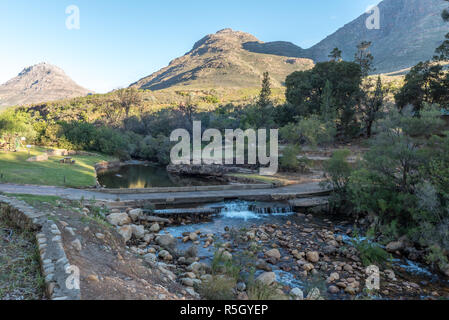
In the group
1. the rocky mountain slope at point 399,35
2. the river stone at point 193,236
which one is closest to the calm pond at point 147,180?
the river stone at point 193,236

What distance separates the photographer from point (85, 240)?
632 centimetres

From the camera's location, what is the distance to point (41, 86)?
131 metres

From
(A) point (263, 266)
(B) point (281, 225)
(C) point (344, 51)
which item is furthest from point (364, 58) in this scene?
(C) point (344, 51)

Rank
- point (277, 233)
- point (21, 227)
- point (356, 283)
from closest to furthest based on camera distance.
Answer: point (21, 227) < point (356, 283) < point (277, 233)

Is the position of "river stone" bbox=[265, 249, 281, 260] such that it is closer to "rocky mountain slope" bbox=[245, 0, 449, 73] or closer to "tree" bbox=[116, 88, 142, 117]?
"tree" bbox=[116, 88, 142, 117]

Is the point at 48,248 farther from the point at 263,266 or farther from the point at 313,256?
the point at 313,256

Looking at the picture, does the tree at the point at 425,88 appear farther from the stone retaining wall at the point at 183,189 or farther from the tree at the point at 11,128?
the tree at the point at 11,128

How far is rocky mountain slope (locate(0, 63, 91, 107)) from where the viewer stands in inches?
4669

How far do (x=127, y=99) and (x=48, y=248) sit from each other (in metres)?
69.7

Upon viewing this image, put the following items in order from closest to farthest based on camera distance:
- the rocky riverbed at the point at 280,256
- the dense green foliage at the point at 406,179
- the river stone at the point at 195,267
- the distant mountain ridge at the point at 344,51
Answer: the rocky riverbed at the point at 280,256, the river stone at the point at 195,267, the dense green foliage at the point at 406,179, the distant mountain ridge at the point at 344,51

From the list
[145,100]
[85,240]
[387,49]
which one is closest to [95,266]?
[85,240]

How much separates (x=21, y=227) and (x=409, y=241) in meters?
13.3

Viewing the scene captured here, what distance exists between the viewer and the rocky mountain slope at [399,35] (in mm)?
92375
